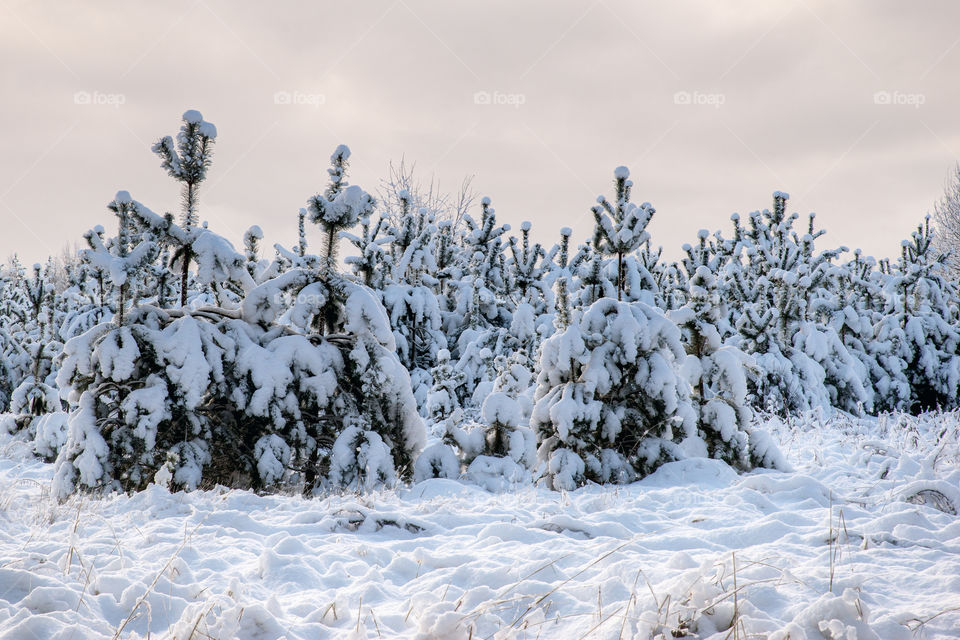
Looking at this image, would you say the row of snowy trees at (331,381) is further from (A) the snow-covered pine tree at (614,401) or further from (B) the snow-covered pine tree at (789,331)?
(B) the snow-covered pine tree at (789,331)

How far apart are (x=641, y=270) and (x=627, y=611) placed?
10070mm

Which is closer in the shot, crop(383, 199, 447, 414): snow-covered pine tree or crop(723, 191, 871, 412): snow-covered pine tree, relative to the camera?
crop(723, 191, 871, 412): snow-covered pine tree

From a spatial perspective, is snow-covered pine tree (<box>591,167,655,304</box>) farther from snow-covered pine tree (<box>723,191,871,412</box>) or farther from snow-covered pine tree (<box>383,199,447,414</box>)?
snow-covered pine tree (<box>383,199,447,414</box>)

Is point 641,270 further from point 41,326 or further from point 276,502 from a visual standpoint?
point 41,326

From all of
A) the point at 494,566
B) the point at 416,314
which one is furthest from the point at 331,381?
the point at 416,314

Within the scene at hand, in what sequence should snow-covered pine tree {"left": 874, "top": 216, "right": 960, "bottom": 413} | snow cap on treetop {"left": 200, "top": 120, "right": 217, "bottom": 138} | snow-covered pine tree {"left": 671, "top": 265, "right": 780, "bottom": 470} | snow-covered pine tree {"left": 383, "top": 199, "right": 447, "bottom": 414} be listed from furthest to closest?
snow-covered pine tree {"left": 874, "top": 216, "right": 960, "bottom": 413} → snow-covered pine tree {"left": 383, "top": 199, "right": 447, "bottom": 414} → snow-covered pine tree {"left": 671, "top": 265, "right": 780, "bottom": 470} → snow cap on treetop {"left": 200, "top": 120, "right": 217, "bottom": 138}

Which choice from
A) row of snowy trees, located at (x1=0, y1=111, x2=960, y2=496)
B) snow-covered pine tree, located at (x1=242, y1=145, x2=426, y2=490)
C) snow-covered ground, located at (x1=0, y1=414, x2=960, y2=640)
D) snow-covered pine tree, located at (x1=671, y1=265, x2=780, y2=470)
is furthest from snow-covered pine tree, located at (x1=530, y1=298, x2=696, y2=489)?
snow-covered pine tree, located at (x1=242, y1=145, x2=426, y2=490)

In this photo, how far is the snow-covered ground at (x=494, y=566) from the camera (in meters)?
2.38

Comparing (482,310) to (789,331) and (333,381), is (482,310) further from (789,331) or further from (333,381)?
(333,381)

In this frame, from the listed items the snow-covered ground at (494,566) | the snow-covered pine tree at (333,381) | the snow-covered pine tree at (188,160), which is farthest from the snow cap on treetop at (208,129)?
the snow-covered ground at (494,566)

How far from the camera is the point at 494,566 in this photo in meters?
3.16

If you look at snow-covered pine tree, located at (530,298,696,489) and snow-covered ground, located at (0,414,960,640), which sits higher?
snow-covered pine tree, located at (530,298,696,489)

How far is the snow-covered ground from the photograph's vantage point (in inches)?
93.7

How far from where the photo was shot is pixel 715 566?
9.11ft
